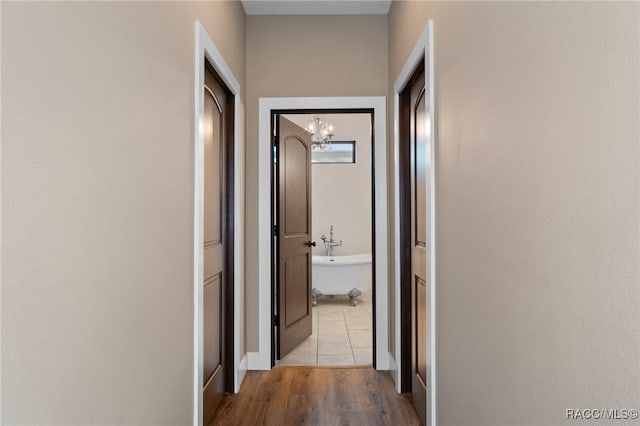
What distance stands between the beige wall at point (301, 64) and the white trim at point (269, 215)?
47mm

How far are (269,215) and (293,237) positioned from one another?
0.51m

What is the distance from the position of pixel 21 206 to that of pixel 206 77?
1.68 metres

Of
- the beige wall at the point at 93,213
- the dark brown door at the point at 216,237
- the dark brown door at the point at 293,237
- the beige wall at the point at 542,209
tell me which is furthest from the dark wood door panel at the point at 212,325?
the beige wall at the point at 542,209

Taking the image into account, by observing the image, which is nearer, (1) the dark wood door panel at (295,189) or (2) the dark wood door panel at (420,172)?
(2) the dark wood door panel at (420,172)

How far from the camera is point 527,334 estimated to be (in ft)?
3.42

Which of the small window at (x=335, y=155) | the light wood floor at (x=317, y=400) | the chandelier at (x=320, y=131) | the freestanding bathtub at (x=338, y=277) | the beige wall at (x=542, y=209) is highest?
the chandelier at (x=320, y=131)

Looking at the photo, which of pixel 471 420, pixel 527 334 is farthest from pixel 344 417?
pixel 527 334

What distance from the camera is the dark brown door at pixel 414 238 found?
224 cm

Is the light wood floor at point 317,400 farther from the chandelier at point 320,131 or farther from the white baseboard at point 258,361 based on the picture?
the chandelier at point 320,131

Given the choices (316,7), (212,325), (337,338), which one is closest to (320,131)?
(316,7)

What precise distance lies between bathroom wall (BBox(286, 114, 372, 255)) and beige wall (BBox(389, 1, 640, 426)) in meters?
4.73

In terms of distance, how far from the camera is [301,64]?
3.17 m

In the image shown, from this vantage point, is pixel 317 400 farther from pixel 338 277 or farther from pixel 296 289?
pixel 338 277

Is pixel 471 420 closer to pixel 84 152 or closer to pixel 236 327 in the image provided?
pixel 84 152
